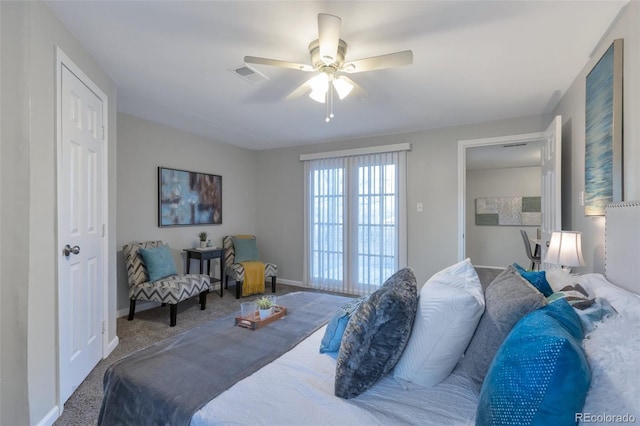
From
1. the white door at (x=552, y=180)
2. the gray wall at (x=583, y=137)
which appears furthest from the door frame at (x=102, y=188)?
the white door at (x=552, y=180)

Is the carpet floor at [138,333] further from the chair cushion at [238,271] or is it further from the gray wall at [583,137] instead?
the gray wall at [583,137]

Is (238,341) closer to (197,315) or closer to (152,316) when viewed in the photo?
(197,315)

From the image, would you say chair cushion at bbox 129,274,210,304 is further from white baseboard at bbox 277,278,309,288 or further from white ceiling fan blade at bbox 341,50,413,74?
white ceiling fan blade at bbox 341,50,413,74

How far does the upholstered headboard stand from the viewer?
4.56ft

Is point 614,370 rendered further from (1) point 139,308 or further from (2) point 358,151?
(1) point 139,308

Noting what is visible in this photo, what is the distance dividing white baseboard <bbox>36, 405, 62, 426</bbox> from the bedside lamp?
3308 mm

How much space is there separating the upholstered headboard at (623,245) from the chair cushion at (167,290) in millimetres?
3502

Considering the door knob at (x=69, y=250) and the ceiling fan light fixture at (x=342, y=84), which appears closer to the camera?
the door knob at (x=69, y=250)

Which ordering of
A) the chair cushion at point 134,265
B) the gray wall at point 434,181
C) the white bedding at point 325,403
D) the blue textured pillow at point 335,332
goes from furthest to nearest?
the gray wall at point 434,181 → the chair cushion at point 134,265 → the blue textured pillow at point 335,332 → the white bedding at point 325,403

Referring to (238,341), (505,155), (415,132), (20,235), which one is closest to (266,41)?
(20,235)

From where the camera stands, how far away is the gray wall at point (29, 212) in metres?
1.30

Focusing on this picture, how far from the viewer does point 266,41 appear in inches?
80.2

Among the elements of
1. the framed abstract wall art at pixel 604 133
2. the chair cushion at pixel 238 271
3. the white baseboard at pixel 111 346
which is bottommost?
the white baseboard at pixel 111 346

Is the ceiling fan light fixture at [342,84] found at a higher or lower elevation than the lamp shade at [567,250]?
higher
